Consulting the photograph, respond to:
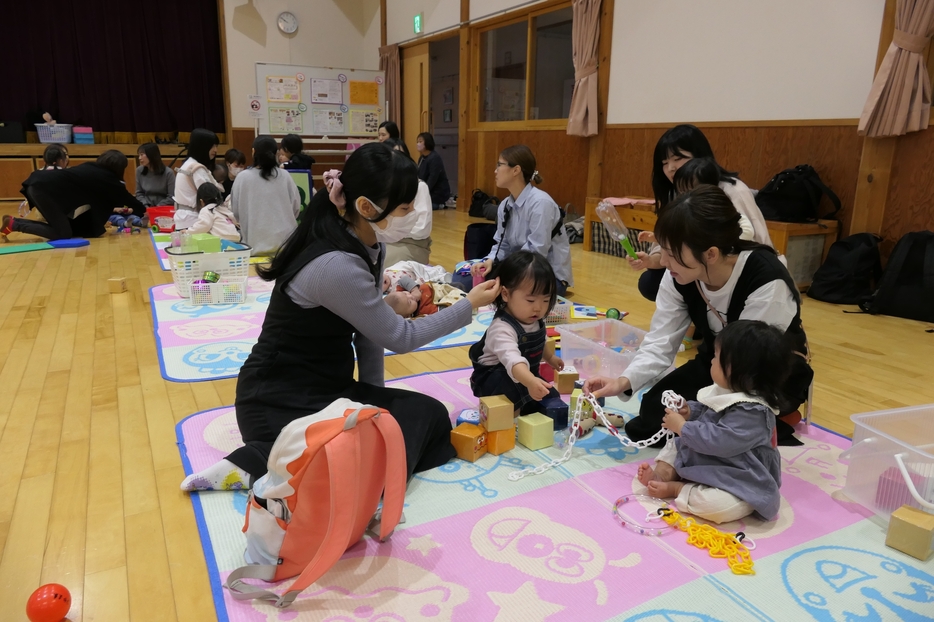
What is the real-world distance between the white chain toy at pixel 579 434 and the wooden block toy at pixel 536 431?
7 cm

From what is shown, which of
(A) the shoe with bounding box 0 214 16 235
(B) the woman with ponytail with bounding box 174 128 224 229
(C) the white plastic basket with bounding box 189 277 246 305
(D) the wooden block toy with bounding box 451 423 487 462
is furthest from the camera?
(A) the shoe with bounding box 0 214 16 235

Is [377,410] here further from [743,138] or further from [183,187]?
[183,187]

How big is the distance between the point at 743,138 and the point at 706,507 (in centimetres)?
386

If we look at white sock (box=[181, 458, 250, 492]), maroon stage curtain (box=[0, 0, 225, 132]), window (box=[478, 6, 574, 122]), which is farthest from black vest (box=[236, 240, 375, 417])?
maroon stage curtain (box=[0, 0, 225, 132])

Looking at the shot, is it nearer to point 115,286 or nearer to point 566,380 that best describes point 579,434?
point 566,380

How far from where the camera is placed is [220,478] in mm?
1682

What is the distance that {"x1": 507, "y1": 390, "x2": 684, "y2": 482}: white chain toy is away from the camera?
5.62ft

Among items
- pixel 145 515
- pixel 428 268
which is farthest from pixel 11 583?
pixel 428 268

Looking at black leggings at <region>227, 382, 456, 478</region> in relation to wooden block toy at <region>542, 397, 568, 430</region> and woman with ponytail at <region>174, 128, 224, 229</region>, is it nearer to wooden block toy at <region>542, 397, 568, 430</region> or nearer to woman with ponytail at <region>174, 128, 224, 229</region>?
wooden block toy at <region>542, 397, 568, 430</region>

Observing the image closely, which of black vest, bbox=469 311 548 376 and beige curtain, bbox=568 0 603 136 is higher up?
beige curtain, bbox=568 0 603 136

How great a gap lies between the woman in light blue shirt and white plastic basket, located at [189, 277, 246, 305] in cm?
133

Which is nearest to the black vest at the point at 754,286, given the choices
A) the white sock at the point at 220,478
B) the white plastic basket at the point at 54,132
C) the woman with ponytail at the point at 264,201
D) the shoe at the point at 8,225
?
the white sock at the point at 220,478

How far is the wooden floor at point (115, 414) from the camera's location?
1.39 metres

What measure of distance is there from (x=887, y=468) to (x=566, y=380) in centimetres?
95
